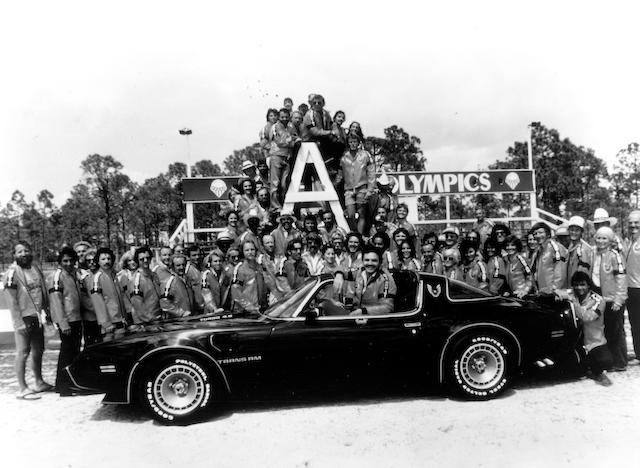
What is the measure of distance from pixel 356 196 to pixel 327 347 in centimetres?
541

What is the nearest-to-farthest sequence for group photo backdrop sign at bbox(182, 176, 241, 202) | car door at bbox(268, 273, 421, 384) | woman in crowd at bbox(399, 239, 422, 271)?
car door at bbox(268, 273, 421, 384), woman in crowd at bbox(399, 239, 422, 271), group photo backdrop sign at bbox(182, 176, 241, 202)

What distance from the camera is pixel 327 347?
4539 millimetres

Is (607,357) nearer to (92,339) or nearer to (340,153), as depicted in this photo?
(92,339)

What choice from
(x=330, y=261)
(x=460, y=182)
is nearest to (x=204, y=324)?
(x=330, y=261)

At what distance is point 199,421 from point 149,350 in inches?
30.4

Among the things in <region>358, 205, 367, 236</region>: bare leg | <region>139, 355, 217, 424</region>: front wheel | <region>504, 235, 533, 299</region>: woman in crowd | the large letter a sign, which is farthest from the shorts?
<region>139, 355, 217, 424</region>: front wheel

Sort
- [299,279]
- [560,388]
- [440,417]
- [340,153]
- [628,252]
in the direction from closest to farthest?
1. [440,417]
2. [560,388]
3. [628,252]
4. [299,279]
5. [340,153]

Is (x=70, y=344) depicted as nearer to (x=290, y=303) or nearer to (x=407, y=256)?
(x=290, y=303)

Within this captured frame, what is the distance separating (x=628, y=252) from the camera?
19.2 ft

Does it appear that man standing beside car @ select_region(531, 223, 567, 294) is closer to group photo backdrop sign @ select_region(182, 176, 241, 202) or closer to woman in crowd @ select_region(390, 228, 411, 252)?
woman in crowd @ select_region(390, 228, 411, 252)

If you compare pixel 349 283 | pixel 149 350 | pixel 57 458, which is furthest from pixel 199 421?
pixel 349 283

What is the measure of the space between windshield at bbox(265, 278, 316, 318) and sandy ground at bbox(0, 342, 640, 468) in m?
0.89

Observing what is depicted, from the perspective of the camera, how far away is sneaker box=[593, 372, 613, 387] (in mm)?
5086

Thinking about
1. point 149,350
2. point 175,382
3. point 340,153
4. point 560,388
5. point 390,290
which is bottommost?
point 560,388
